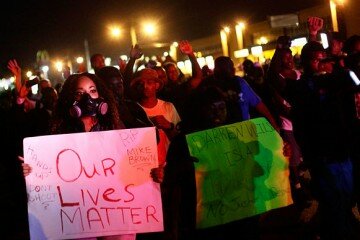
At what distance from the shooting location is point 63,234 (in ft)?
11.5

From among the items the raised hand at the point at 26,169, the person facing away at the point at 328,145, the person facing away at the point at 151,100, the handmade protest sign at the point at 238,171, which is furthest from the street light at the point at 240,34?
the raised hand at the point at 26,169

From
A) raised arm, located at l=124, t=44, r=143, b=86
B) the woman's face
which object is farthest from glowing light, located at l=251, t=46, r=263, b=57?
the woman's face

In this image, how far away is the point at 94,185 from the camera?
3512mm

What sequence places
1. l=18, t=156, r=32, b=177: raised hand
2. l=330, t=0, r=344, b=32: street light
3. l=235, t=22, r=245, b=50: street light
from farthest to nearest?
1. l=235, t=22, r=245, b=50: street light
2. l=330, t=0, r=344, b=32: street light
3. l=18, t=156, r=32, b=177: raised hand

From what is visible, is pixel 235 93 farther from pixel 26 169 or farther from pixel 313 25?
pixel 26 169

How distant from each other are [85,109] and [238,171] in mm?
1110

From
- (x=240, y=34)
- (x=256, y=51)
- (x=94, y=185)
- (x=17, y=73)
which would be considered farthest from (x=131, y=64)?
(x=240, y=34)

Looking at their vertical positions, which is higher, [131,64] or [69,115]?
[131,64]

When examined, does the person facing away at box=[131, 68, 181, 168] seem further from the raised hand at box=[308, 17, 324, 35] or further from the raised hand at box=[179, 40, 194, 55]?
the raised hand at box=[308, 17, 324, 35]

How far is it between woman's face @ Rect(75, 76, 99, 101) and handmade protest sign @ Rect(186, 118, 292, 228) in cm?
75

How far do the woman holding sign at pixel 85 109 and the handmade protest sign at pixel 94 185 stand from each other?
0.16 m

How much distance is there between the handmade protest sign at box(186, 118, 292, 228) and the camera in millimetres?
3529

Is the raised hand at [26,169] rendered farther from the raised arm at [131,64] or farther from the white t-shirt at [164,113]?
the raised arm at [131,64]

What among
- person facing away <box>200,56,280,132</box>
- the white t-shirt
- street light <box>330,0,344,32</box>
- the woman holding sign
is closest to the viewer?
the woman holding sign
